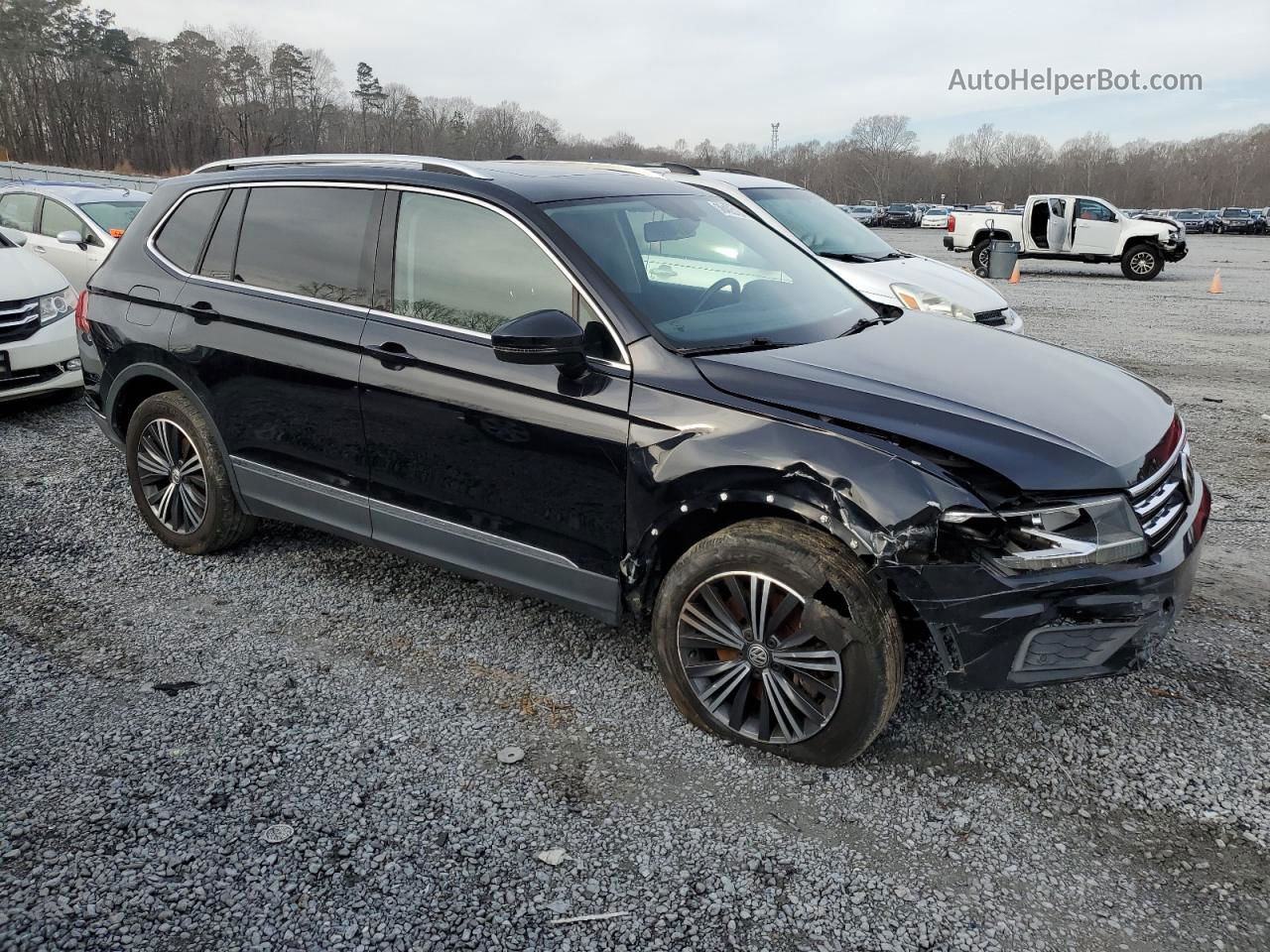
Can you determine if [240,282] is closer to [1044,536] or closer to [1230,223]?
[1044,536]

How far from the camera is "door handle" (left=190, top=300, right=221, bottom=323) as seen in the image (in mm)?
4149

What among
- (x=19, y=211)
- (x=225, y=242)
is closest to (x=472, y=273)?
(x=225, y=242)

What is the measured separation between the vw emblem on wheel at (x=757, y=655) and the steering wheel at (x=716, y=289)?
1.23 meters

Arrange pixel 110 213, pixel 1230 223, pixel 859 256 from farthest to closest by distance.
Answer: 1. pixel 1230 223
2. pixel 110 213
3. pixel 859 256

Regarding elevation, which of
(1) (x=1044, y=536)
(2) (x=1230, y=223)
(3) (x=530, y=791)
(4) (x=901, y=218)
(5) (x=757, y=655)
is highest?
(4) (x=901, y=218)

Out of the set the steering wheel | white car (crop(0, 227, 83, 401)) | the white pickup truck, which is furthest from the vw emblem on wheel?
the white pickup truck

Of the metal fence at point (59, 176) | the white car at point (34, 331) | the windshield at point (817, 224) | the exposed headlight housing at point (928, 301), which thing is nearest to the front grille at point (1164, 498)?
the exposed headlight housing at point (928, 301)

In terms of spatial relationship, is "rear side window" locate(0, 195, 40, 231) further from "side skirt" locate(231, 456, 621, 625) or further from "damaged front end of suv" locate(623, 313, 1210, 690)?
"damaged front end of suv" locate(623, 313, 1210, 690)

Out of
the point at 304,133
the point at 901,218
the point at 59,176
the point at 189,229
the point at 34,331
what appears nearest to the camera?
the point at 189,229

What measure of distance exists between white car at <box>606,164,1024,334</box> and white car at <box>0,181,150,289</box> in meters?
6.68

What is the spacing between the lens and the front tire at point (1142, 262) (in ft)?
70.6

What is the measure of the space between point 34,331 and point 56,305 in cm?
35

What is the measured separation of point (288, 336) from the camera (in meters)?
3.87

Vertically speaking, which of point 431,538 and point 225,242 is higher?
point 225,242
